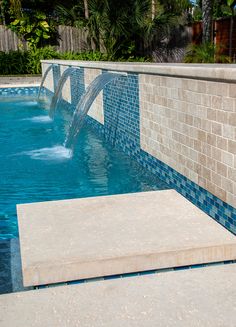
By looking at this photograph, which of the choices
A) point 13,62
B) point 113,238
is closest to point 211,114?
point 113,238

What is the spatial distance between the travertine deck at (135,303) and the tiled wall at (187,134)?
1082mm

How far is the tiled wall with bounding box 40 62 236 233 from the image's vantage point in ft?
11.7

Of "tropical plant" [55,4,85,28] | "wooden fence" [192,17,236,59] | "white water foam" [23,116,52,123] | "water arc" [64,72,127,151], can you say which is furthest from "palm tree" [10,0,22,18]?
"water arc" [64,72,127,151]

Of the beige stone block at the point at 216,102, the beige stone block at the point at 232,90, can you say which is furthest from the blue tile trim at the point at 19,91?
the beige stone block at the point at 232,90

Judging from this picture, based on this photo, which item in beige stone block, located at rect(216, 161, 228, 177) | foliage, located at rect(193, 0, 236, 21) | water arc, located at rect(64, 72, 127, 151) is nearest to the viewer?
beige stone block, located at rect(216, 161, 228, 177)

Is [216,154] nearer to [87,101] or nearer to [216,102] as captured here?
[216,102]

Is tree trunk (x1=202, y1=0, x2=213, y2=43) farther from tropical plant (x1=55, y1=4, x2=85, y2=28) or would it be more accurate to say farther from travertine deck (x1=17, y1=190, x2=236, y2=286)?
travertine deck (x1=17, y1=190, x2=236, y2=286)

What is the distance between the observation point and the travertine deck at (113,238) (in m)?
2.68

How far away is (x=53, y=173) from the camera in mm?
5762

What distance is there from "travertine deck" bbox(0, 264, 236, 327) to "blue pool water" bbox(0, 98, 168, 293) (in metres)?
0.45

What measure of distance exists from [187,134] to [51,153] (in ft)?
9.69

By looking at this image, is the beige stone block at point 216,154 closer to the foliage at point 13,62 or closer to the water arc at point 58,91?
the water arc at point 58,91

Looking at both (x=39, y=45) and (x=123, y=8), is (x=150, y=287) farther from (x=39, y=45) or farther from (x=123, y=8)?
(x=39, y=45)

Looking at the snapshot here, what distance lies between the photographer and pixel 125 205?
3.64 m
